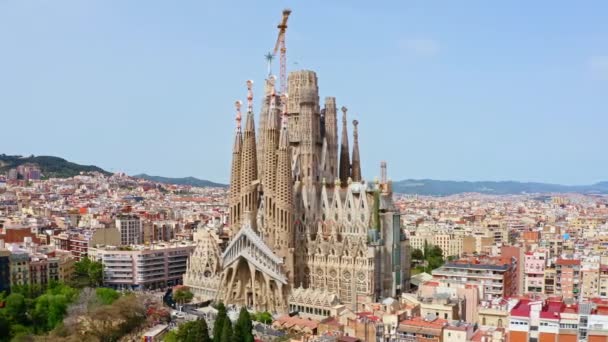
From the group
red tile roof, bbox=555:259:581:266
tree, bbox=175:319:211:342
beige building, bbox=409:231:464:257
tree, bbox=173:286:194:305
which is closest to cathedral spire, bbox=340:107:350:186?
tree, bbox=173:286:194:305

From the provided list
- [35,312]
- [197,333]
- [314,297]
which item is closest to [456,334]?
[314,297]

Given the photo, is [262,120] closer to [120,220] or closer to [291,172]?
[291,172]

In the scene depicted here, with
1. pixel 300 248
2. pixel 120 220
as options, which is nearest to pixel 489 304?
pixel 300 248

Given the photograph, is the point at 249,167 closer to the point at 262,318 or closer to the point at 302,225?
the point at 302,225

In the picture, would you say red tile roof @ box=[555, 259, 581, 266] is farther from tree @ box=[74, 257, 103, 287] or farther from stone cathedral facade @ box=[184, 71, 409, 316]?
tree @ box=[74, 257, 103, 287]

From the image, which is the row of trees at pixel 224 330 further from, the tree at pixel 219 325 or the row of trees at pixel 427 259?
the row of trees at pixel 427 259

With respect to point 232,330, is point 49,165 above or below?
above
